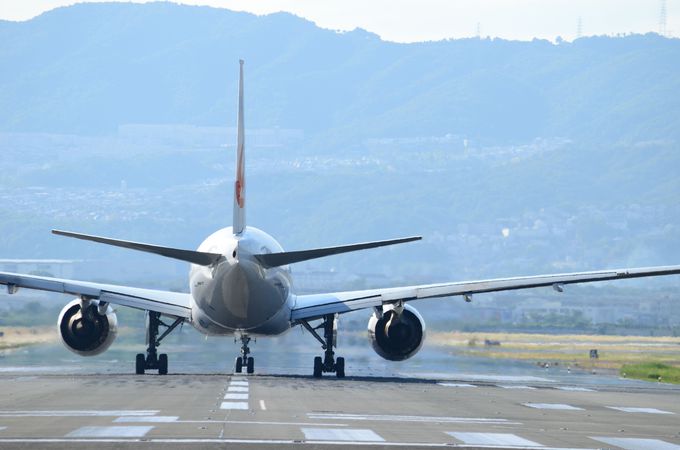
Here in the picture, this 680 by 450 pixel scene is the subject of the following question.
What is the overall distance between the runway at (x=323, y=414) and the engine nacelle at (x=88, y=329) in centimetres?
157

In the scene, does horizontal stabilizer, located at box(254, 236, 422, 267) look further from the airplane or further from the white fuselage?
the white fuselage

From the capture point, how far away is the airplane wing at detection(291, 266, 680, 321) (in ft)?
137

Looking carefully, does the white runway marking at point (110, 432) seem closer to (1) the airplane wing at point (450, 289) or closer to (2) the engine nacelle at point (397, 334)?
(1) the airplane wing at point (450, 289)

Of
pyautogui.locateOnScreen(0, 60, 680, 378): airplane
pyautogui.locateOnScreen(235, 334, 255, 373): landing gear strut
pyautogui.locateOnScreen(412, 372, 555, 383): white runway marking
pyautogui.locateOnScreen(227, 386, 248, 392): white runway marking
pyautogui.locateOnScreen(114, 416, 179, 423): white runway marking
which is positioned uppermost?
pyautogui.locateOnScreen(0, 60, 680, 378): airplane

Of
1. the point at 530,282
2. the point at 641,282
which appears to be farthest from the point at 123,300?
the point at 641,282

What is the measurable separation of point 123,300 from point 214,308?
3034 mm

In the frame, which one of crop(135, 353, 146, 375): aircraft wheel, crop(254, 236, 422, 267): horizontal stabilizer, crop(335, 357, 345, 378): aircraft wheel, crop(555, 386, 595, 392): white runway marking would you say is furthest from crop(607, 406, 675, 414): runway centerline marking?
crop(135, 353, 146, 375): aircraft wheel

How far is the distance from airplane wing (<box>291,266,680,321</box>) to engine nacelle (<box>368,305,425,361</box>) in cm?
54

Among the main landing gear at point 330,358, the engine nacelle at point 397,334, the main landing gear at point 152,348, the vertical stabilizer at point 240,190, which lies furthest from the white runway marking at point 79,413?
the main landing gear at point 330,358

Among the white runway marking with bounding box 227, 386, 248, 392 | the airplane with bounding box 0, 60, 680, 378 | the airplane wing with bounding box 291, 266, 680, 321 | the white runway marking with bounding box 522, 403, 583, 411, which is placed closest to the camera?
the white runway marking with bounding box 522, 403, 583, 411

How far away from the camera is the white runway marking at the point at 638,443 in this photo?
22.6 m

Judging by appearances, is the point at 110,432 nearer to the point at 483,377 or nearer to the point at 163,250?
the point at 163,250

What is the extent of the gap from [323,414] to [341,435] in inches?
184

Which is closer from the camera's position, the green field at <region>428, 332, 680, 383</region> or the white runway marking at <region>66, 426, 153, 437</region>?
the white runway marking at <region>66, 426, 153, 437</region>
